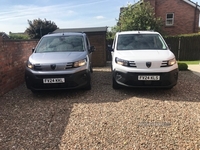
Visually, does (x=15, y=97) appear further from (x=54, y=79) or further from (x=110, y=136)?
(x=110, y=136)

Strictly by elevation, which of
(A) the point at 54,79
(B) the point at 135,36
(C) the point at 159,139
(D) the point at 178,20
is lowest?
(C) the point at 159,139

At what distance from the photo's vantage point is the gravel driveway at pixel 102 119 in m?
2.85

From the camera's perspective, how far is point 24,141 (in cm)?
294

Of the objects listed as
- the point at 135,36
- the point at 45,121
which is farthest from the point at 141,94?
the point at 45,121

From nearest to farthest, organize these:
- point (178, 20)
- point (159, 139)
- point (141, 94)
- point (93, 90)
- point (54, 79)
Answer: point (159, 139), point (54, 79), point (141, 94), point (93, 90), point (178, 20)

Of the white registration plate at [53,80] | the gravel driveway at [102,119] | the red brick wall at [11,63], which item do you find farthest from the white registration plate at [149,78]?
the red brick wall at [11,63]

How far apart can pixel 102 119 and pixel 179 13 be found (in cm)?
1856

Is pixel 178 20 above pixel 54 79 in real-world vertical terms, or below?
above

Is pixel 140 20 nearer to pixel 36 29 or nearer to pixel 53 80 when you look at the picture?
pixel 53 80

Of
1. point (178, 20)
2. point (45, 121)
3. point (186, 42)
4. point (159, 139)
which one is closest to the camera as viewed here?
point (159, 139)

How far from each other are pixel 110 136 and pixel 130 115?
34.9 inches

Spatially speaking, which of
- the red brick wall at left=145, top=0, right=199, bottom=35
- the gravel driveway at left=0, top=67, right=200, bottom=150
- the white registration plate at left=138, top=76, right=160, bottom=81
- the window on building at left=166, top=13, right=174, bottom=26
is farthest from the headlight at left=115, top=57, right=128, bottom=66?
the window on building at left=166, top=13, right=174, bottom=26

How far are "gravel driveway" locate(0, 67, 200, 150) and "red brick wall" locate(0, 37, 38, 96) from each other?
1.52 ft

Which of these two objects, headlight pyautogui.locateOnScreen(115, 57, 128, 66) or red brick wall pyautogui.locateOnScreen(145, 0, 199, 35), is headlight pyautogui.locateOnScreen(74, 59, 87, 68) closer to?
headlight pyautogui.locateOnScreen(115, 57, 128, 66)
